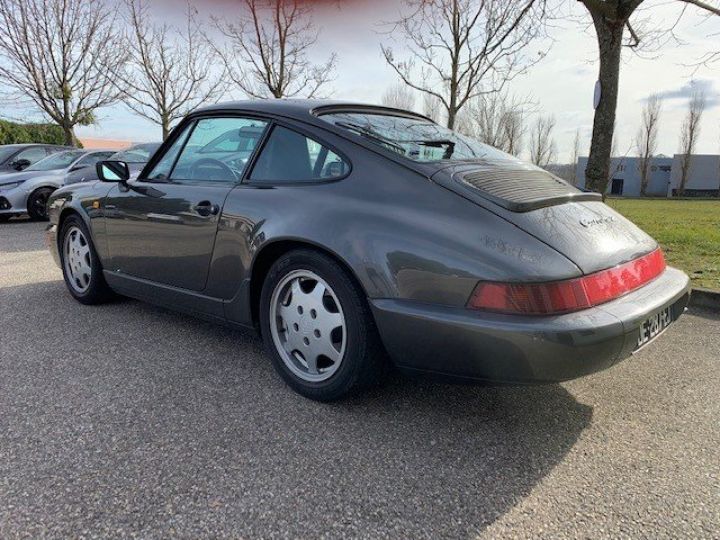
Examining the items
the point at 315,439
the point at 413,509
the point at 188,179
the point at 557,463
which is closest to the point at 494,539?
the point at 413,509

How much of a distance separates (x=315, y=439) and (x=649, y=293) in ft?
5.20

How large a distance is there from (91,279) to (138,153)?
672 centimetres

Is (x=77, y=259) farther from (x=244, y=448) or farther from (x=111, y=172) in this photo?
(x=244, y=448)

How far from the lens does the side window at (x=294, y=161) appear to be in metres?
2.54

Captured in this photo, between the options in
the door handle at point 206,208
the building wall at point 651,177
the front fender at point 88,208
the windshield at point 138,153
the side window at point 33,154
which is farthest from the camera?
the building wall at point 651,177

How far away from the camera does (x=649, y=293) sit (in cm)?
230

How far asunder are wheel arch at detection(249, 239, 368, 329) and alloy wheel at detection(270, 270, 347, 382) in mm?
125

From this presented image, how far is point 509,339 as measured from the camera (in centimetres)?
192

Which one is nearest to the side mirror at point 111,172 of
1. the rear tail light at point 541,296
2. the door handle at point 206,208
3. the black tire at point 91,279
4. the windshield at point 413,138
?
the black tire at point 91,279

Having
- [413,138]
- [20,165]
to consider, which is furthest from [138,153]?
[413,138]

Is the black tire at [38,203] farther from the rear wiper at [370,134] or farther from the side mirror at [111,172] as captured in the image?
the rear wiper at [370,134]

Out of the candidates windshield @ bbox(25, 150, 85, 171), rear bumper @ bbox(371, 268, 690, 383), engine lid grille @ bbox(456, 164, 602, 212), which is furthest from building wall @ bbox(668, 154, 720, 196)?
rear bumper @ bbox(371, 268, 690, 383)

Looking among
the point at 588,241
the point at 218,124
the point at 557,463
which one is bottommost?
the point at 557,463

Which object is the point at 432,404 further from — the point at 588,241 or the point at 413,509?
the point at 588,241
